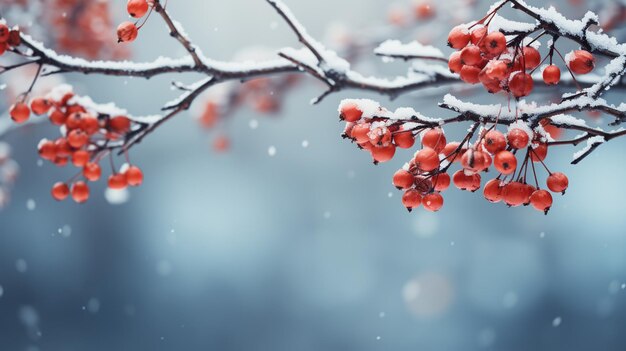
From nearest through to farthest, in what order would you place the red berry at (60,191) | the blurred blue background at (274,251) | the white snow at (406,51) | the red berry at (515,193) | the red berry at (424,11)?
the red berry at (515,193) < the white snow at (406,51) < the red berry at (60,191) < the red berry at (424,11) < the blurred blue background at (274,251)

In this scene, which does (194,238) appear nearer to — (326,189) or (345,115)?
(326,189)

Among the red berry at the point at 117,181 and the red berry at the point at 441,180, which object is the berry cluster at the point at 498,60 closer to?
the red berry at the point at 441,180

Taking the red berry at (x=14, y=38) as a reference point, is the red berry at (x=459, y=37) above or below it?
below

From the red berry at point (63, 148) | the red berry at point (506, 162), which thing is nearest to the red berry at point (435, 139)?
the red berry at point (506, 162)

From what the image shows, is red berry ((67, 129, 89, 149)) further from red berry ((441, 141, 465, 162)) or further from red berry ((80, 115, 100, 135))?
red berry ((441, 141, 465, 162))

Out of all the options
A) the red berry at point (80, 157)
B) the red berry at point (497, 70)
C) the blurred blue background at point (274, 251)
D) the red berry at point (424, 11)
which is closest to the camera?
the red berry at point (497, 70)

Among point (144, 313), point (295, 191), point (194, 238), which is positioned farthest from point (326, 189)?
point (144, 313)

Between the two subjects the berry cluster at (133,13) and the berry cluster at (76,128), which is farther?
the berry cluster at (76,128)
